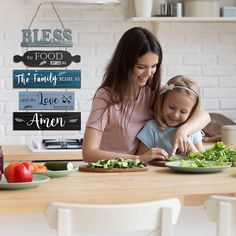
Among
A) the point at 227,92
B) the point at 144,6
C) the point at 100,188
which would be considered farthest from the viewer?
the point at 227,92

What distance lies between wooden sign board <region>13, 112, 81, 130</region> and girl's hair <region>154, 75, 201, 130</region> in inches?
73.2

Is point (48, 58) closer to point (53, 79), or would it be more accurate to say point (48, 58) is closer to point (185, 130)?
point (53, 79)

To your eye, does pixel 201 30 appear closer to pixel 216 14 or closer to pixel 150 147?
pixel 216 14

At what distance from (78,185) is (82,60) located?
272 cm

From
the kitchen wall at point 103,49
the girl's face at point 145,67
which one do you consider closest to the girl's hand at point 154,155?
the girl's face at point 145,67

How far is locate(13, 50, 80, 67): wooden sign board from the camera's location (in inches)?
209

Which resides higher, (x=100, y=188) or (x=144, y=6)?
(x=144, y=6)

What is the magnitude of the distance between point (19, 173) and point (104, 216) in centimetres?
60

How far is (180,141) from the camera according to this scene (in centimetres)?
343

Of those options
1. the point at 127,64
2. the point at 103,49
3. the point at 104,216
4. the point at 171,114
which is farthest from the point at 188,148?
the point at 103,49

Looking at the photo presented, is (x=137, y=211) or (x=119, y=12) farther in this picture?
(x=119, y=12)

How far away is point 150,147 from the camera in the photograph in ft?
11.8

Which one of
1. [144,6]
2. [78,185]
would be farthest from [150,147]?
[144,6]

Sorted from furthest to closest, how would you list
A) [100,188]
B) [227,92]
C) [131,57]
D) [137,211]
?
[227,92] → [131,57] → [100,188] → [137,211]
